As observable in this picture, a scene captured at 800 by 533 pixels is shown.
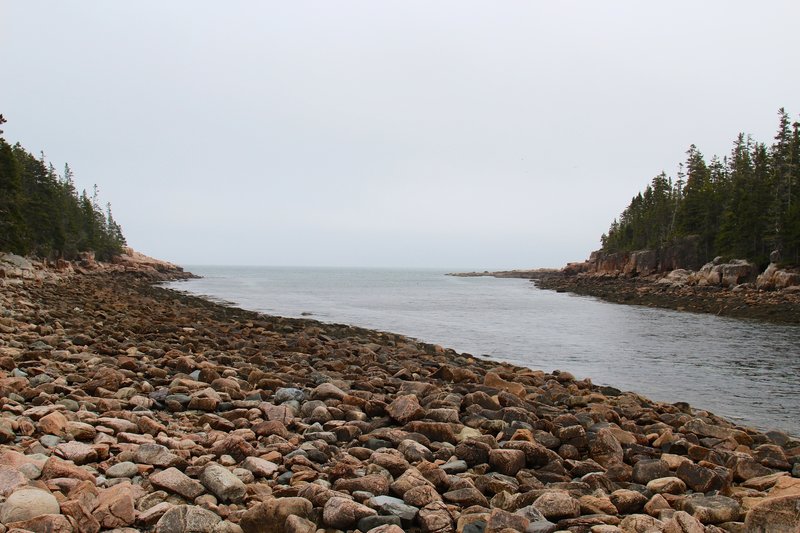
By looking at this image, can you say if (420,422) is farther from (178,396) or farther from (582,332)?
(582,332)

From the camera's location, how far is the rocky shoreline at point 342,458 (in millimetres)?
4391

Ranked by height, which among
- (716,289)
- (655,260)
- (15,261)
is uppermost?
(655,260)

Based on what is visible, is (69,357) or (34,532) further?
(69,357)

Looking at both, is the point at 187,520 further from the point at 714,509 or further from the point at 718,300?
the point at 718,300

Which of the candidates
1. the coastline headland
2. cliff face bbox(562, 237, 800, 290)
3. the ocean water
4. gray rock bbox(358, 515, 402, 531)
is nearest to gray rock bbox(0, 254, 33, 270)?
the ocean water

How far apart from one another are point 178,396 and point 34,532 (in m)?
4.28

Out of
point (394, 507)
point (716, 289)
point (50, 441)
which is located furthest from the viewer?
point (716, 289)

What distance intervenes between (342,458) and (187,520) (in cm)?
209

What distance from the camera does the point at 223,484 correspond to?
4.82 m

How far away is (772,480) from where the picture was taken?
604cm

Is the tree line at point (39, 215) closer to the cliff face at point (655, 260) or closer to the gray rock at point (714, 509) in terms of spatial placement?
the gray rock at point (714, 509)

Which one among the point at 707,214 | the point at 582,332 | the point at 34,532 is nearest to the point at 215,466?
the point at 34,532

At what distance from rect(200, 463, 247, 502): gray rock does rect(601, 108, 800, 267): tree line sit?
56938 mm

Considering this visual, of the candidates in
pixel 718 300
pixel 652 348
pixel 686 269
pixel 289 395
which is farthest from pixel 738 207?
pixel 289 395
